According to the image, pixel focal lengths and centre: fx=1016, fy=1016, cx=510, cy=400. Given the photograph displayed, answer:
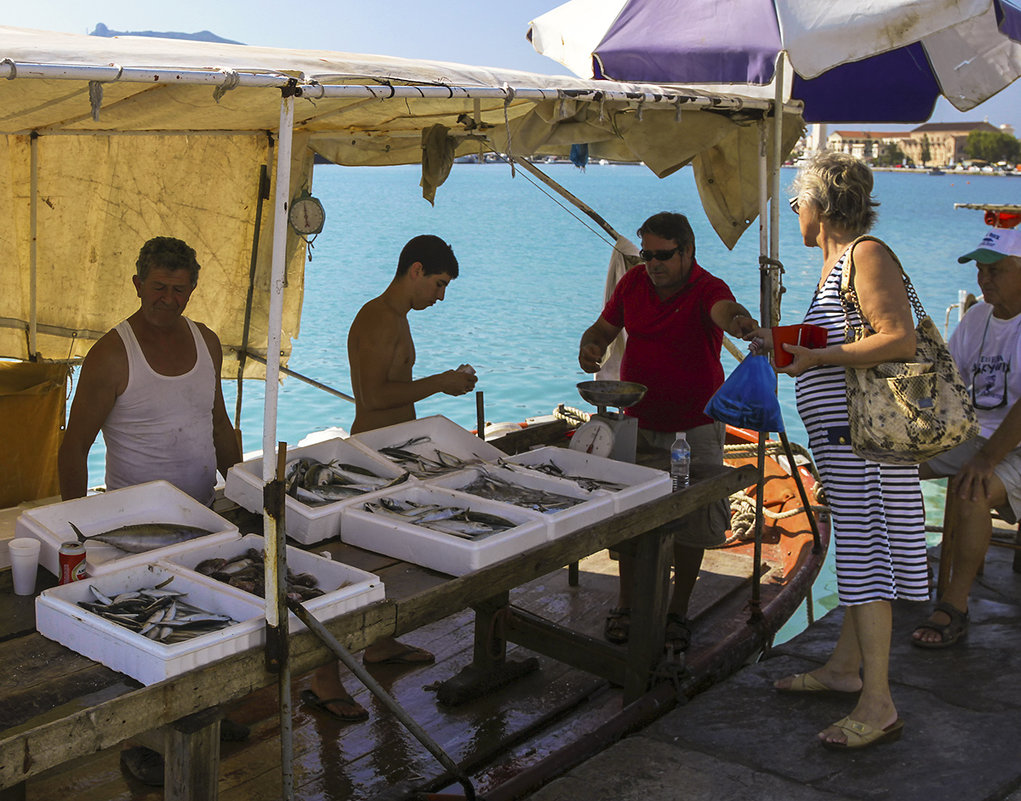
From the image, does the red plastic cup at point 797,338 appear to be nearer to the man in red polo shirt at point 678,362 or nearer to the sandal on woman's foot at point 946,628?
the man in red polo shirt at point 678,362

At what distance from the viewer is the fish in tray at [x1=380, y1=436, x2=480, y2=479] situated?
430 centimetres

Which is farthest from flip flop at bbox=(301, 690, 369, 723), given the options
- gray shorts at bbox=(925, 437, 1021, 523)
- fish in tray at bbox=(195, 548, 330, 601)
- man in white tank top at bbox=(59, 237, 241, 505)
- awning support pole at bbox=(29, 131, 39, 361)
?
gray shorts at bbox=(925, 437, 1021, 523)

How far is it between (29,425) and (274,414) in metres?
3.59

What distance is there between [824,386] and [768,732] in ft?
4.98

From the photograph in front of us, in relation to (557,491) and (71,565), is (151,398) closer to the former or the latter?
(71,565)

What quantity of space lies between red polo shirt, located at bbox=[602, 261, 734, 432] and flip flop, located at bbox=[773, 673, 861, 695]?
1.35m

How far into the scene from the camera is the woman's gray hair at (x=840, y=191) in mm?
4008

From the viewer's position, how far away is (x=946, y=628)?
528cm

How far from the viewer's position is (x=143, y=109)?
433cm

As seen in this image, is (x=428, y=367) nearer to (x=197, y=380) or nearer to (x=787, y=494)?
(x=787, y=494)

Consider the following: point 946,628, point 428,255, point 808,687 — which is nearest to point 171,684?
point 428,255

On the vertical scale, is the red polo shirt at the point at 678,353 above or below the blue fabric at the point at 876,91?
below

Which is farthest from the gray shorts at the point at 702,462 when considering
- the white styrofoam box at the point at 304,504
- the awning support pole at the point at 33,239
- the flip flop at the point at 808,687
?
the awning support pole at the point at 33,239

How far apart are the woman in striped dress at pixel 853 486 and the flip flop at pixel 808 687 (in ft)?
1.22
